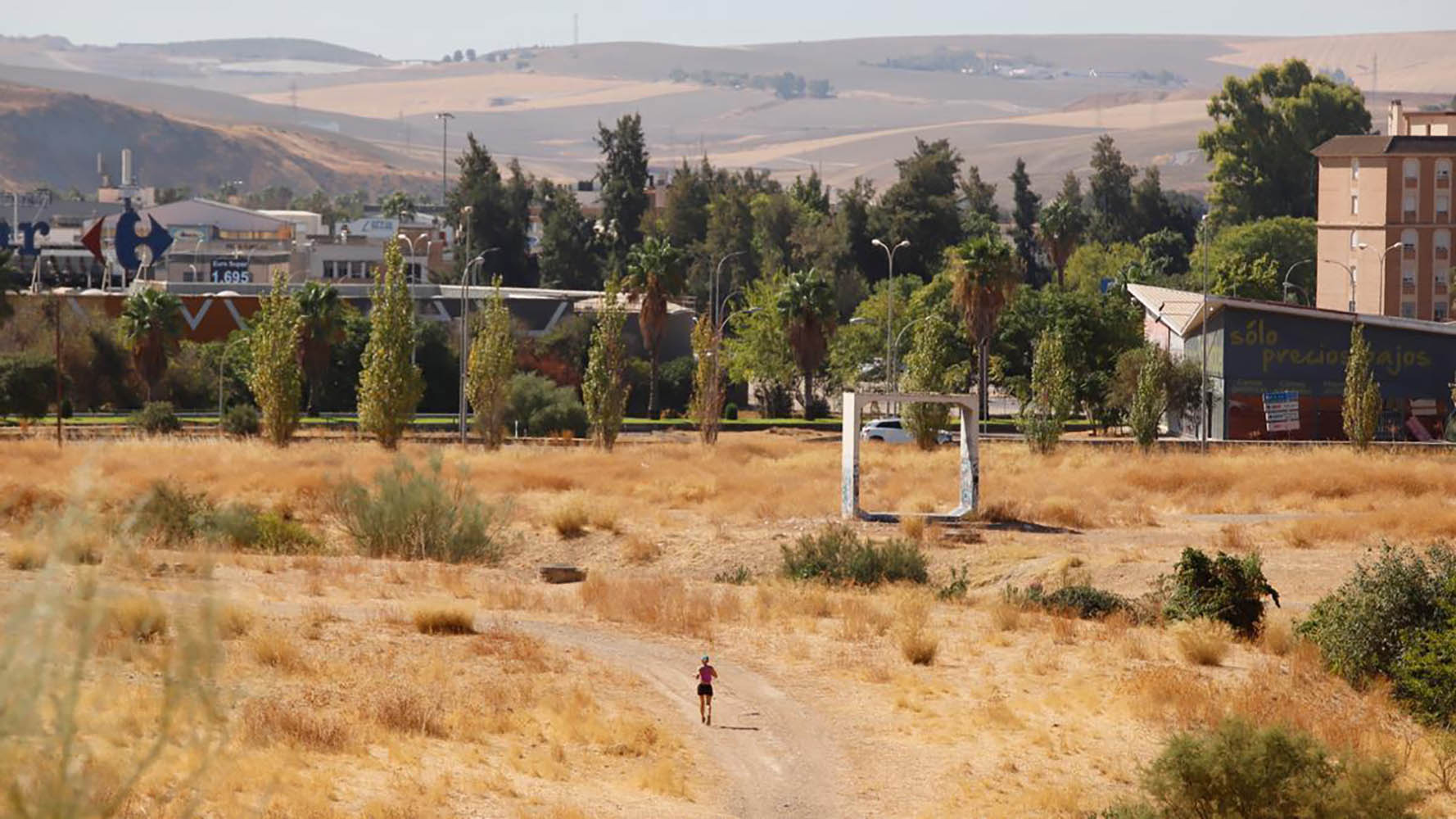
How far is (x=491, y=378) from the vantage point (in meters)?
65.4

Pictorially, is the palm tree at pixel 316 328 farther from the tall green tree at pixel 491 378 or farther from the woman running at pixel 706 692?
the woman running at pixel 706 692

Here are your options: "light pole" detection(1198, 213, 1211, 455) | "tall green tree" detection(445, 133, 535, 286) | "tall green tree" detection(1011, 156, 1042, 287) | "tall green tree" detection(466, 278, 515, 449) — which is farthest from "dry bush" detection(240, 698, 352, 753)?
"tall green tree" detection(1011, 156, 1042, 287)

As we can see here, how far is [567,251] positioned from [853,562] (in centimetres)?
10856

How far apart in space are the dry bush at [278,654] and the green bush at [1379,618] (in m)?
14.9

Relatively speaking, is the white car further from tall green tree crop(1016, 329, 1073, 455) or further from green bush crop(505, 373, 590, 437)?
green bush crop(505, 373, 590, 437)

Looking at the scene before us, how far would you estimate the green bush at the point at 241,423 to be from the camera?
242 ft

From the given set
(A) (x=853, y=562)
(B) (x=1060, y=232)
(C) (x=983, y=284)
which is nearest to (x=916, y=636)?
(A) (x=853, y=562)

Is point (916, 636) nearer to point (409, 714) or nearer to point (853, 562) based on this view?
point (409, 714)

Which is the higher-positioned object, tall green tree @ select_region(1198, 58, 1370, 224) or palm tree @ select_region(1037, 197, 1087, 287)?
tall green tree @ select_region(1198, 58, 1370, 224)

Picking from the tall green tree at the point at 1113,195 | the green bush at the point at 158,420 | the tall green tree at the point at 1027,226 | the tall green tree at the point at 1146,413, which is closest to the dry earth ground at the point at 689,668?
the tall green tree at the point at 1146,413

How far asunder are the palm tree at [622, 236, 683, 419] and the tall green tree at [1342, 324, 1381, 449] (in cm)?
3511

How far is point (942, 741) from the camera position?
23.9 metres

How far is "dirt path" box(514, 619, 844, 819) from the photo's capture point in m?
21.1

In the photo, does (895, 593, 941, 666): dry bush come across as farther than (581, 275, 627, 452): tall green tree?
No
